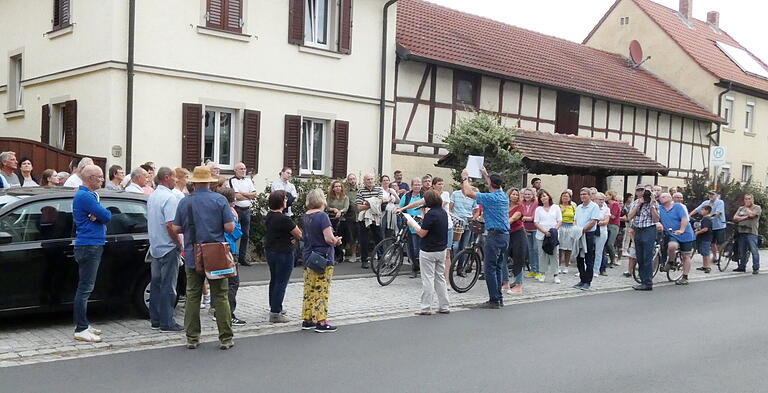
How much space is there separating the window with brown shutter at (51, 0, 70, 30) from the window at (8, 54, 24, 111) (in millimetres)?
2578

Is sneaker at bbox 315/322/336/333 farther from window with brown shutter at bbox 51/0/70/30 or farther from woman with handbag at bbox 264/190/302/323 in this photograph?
window with brown shutter at bbox 51/0/70/30

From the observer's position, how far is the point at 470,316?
10.1 m

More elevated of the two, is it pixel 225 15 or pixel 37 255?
pixel 225 15

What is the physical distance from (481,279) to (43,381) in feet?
28.9

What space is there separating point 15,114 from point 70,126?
3.69 metres

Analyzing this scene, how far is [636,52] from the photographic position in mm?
35312

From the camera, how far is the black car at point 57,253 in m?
7.68

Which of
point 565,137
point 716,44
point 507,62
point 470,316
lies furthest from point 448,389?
point 716,44

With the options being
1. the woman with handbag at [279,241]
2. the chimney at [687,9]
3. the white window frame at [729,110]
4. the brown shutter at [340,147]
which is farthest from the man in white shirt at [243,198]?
the chimney at [687,9]

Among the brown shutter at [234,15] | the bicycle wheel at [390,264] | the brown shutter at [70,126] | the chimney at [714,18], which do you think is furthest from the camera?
the chimney at [714,18]

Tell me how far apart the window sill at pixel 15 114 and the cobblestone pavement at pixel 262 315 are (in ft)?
31.6

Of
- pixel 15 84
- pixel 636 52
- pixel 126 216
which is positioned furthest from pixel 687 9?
pixel 126 216

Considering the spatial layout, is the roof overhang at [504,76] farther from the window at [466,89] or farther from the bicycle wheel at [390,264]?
the bicycle wheel at [390,264]

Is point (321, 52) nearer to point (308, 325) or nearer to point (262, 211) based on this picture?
point (262, 211)
